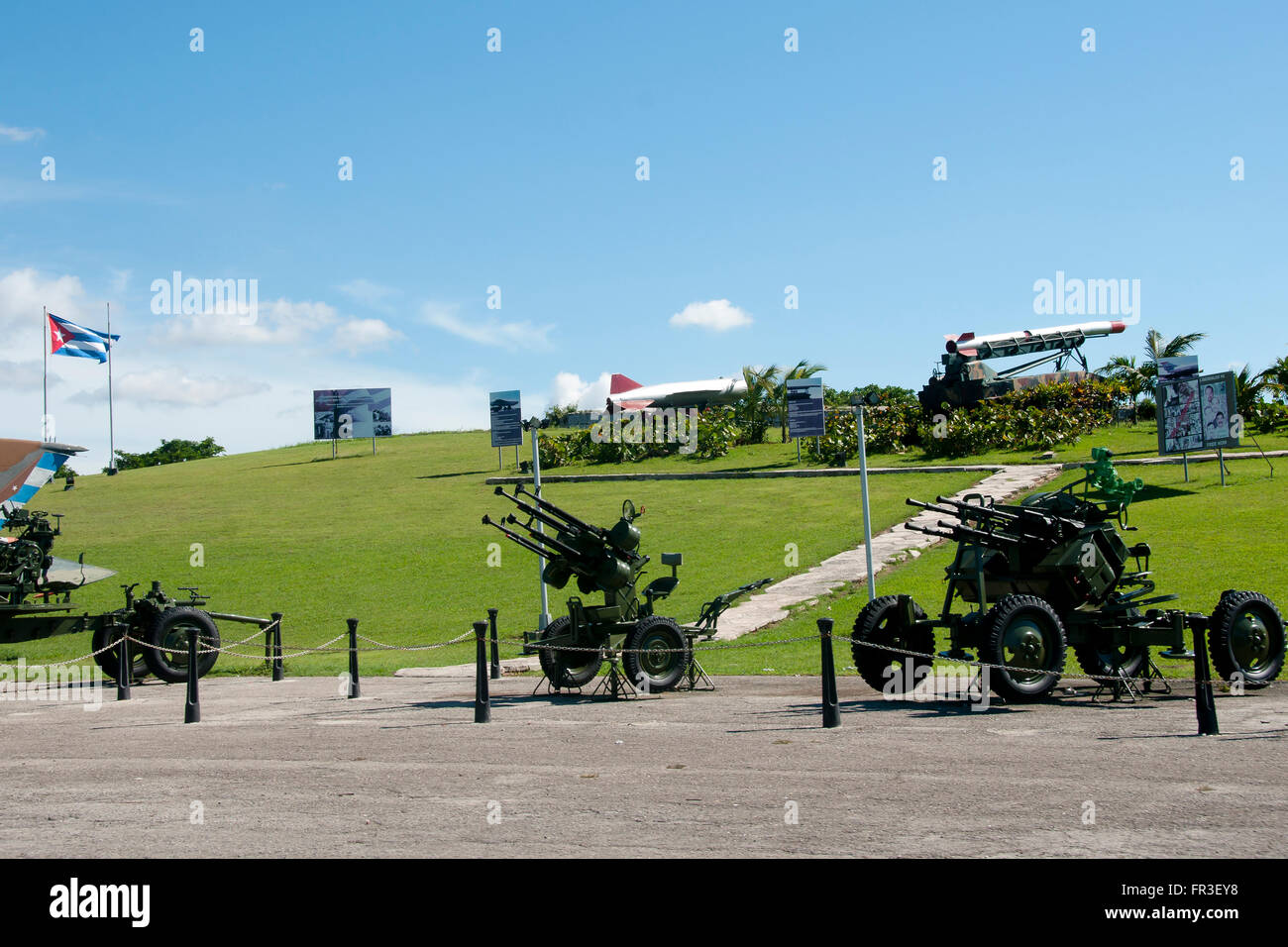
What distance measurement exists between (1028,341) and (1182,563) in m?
30.3

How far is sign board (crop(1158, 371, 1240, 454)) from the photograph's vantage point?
2541 cm

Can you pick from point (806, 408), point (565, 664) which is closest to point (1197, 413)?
point (806, 408)

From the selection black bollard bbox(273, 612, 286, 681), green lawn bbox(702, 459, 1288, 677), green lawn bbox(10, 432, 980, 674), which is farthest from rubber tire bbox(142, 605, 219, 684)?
green lawn bbox(702, 459, 1288, 677)

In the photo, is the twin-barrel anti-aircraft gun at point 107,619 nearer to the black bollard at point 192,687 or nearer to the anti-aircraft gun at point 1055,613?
the black bollard at point 192,687

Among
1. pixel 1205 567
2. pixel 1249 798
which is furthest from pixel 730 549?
pixel 1249 798

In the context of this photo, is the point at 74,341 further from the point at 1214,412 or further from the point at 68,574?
the point at 1214,412

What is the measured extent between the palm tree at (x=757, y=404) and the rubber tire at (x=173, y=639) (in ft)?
110

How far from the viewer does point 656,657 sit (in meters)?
13.5

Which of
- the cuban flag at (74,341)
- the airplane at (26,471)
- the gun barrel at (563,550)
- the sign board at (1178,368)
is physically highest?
the cuban flag at (74,341)

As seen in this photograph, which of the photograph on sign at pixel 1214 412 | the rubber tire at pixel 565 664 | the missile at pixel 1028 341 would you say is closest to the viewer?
the rubber tire at pixel 565 664

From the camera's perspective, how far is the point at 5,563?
1634 centimetres

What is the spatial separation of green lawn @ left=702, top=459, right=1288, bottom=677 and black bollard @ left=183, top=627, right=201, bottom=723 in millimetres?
7149

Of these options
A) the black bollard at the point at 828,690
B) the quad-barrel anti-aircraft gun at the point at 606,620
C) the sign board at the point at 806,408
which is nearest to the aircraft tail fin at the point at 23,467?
the quad-barrel anti-aircraft gun at the point at 606,620

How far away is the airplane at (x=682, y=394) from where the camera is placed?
208 ft
